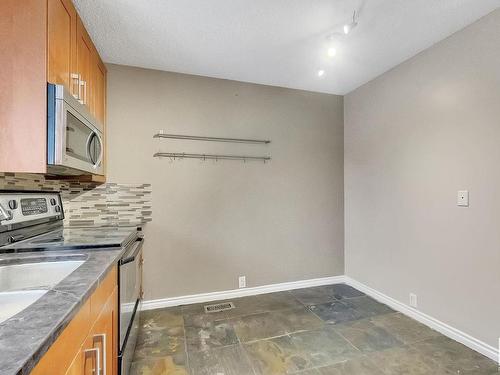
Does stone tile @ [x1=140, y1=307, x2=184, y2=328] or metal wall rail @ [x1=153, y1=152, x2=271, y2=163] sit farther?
metal wall rail @ [x1=153, y1=152, x2=271, y2=163]

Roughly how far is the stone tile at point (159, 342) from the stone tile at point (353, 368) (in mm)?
1005

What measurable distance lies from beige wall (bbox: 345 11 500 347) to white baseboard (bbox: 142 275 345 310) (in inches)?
17.5

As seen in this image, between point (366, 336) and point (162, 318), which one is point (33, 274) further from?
point (366, 336)

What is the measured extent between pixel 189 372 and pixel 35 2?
86.6 inches

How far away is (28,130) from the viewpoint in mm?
1260

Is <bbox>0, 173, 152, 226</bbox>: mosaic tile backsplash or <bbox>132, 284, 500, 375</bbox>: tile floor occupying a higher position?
<bbox>0, 173, 152, 226</bbox>: mosaic tile backsplash

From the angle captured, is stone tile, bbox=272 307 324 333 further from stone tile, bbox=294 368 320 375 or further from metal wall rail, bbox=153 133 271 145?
metal wall rail, bbox=153 133 271 145

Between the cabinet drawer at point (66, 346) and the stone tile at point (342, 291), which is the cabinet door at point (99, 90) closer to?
the cabinet drawer at point (66, 346)

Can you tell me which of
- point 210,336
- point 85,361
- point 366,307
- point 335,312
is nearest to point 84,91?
point 85,361

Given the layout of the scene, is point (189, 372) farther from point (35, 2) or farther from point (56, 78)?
point (35, 2)

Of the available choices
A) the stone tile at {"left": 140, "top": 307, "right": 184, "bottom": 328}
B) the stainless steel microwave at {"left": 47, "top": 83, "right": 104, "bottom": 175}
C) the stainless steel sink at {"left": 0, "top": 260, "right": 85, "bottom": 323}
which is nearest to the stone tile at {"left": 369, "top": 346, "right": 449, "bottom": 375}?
the stone tile at {"left": 140, "top": 307, "right": 184, "bottom": 328}

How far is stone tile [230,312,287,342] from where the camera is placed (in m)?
2.06

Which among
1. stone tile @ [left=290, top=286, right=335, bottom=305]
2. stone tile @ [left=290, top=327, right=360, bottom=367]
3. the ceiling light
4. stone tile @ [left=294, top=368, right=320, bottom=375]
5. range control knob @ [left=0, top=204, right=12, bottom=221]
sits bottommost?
stone tile @ [left=294, top=368, right=320, bottom=375]

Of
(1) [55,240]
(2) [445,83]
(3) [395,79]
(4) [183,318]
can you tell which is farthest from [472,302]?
(1) [55,240]
